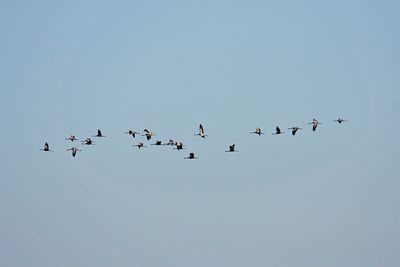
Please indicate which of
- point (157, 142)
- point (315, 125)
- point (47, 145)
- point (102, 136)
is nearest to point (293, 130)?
point (315, 125)

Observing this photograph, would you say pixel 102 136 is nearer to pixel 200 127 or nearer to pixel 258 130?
pixel 200 127

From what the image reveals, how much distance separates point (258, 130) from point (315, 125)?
10.9 metres

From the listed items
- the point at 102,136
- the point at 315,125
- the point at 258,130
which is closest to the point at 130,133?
the point at 102,136

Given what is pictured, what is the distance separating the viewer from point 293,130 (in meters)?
117

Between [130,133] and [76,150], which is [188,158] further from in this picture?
[76,150]

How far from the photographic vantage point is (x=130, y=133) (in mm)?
122688

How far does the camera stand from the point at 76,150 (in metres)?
119

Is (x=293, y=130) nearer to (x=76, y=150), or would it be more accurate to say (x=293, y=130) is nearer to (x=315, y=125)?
(x=315, y=125)

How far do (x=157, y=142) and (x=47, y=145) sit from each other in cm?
1987

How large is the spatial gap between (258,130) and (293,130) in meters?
8.80

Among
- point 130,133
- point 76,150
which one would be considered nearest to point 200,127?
point 130,133

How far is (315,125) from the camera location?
118500 mm

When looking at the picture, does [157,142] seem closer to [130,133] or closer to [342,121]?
[130,133]

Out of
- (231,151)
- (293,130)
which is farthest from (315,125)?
(231,151)
